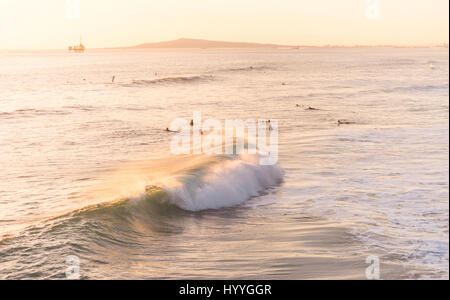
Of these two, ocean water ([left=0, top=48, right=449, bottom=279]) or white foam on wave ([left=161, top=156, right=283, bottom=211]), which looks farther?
white foam on wave ([left=161, top=156, right=283, bottom=211])

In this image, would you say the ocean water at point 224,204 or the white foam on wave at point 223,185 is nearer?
the ocean water at point 224,204

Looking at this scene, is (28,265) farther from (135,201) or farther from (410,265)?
(410,265)

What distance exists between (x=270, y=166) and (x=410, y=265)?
8.25m

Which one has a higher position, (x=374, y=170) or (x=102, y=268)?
(x=374, y=170)

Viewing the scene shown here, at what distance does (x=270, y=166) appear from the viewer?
51.6 feet

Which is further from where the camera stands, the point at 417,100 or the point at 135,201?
the point at 417,100

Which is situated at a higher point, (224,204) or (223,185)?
(223,185)

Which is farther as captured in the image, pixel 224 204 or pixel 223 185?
pixel 223 185

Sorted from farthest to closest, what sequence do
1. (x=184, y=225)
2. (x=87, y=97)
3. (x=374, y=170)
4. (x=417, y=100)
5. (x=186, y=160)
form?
(x=87, y=97), (x=417, y=100), (x=186, y=160), (x=374, y=170), (x=184, y=225)

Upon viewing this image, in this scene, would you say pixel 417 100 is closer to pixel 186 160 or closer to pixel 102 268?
pixel 186 160
